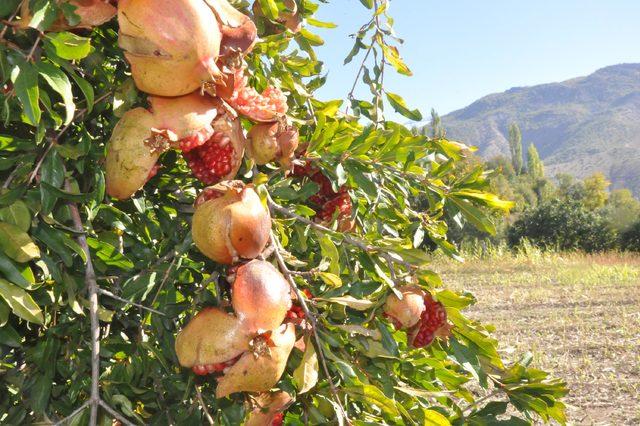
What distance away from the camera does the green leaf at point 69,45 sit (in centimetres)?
60

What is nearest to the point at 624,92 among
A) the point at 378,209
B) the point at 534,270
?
the point at 534,270

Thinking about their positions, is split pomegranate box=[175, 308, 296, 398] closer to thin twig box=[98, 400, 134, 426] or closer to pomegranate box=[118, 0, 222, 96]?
thin twig box=[98, 400, 134, 426]

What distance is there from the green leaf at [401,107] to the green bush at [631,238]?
17625mm

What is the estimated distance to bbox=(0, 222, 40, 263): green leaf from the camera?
0.63m

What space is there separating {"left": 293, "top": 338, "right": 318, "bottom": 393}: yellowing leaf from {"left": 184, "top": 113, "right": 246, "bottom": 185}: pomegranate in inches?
8.2

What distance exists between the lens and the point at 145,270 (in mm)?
749

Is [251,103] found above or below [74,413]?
above

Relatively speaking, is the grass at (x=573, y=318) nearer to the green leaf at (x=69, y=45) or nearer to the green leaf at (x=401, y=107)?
the green leaf at (x=401, y=107)

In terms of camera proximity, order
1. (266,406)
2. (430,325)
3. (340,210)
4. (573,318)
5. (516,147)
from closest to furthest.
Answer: (266,406), (430,325), (340,210), (573,318), (516,147)

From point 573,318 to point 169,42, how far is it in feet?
26.5

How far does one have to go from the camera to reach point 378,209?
3.69ft

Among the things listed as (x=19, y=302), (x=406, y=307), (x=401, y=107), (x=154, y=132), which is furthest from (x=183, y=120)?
(x=401, y=107)

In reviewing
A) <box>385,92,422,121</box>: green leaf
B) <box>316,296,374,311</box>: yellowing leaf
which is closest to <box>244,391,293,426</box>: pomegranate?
<box>316,296,374,311</box>: yellowing leaf

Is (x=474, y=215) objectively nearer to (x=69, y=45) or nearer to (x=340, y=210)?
(x=340, y=210)
